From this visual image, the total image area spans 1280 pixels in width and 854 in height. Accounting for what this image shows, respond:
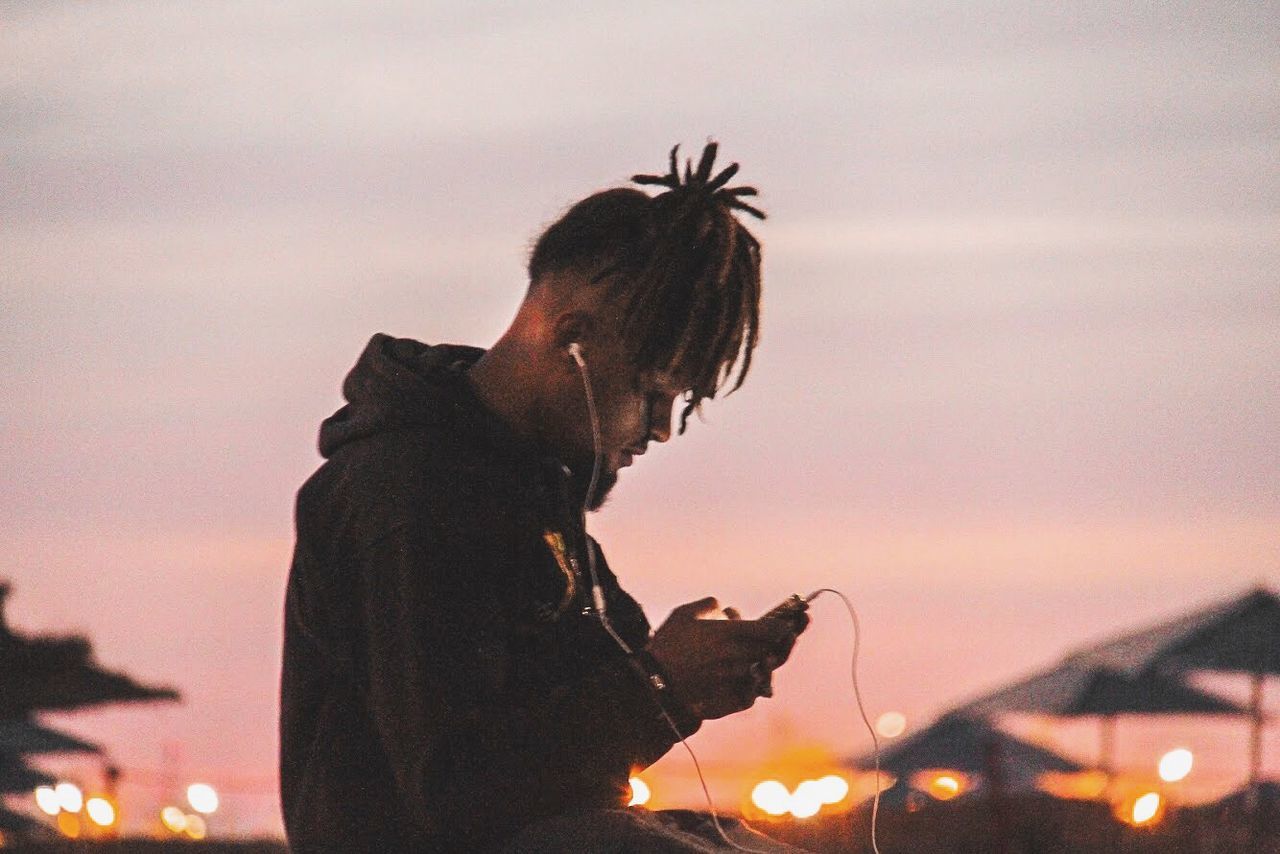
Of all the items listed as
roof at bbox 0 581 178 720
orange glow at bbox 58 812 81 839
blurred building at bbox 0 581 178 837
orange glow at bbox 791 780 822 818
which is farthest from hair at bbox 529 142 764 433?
orange glow at bbox 58 812 81 839

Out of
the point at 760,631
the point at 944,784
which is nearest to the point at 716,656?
the point at 760,631

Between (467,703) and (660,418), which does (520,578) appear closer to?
(467,703)

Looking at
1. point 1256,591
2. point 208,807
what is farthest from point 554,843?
point 208,807

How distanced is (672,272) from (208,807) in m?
15.5

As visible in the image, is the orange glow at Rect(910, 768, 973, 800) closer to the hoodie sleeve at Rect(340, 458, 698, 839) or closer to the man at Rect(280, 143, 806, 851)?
the man at Rect(280, 143, 806, 851)

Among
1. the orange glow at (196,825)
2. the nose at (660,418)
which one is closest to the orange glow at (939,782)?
the orange glow at (196,825)

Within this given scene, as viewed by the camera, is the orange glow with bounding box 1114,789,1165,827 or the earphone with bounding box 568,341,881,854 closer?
the earphone with bounding box 568,341,881,854

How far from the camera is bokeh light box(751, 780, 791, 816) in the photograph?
Result: 606 inches

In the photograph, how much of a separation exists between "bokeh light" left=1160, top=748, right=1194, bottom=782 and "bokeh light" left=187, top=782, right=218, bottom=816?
7.46m

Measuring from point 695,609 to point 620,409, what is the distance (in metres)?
0.31

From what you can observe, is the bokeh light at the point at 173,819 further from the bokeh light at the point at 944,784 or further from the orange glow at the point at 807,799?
the bokeh light at the point at 944,784

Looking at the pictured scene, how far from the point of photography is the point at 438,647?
2.71 metres

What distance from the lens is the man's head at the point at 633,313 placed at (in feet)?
9.62

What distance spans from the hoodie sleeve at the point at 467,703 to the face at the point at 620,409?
257 millimetres
